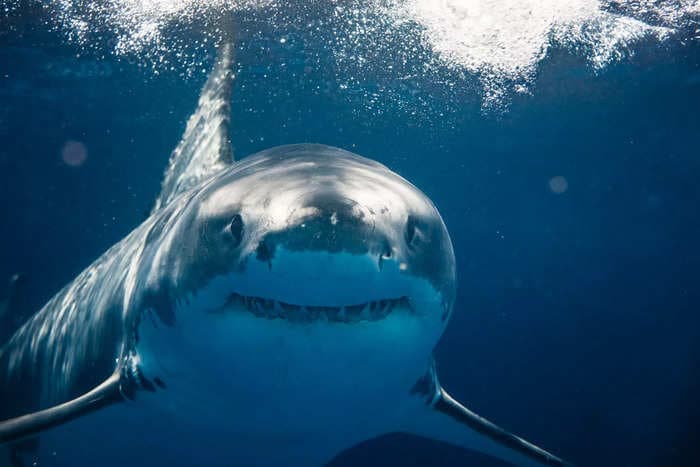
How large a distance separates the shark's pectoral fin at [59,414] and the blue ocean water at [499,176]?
9.97 ft

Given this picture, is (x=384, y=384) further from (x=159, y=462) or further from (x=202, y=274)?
(x=159, y=462)

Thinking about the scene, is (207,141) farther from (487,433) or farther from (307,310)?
(487,433)

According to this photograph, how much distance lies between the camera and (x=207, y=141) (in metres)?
5.31

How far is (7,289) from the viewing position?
7637 millimetres

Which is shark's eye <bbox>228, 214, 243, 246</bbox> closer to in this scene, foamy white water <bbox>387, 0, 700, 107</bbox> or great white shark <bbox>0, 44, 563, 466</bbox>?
great white shark <bbox>0, 44, 563, 466</bbox>

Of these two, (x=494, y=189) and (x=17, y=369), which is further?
(x=494, y=189)

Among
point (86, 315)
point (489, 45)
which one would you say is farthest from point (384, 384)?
point (489, 45)

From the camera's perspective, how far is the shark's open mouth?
209 centimetres

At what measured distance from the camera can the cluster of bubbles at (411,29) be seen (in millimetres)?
12828

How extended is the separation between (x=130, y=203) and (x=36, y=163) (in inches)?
564

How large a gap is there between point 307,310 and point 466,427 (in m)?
2.38

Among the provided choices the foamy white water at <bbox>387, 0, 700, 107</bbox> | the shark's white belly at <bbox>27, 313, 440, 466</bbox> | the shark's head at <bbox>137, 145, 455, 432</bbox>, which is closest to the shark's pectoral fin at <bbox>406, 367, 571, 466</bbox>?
the shark's white belly at <bbox>27, 313, 440, 466</bbox>

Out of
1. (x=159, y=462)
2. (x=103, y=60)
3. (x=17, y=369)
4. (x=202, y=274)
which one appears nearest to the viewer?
(x=202, y=274)

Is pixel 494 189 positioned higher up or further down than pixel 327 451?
further down
